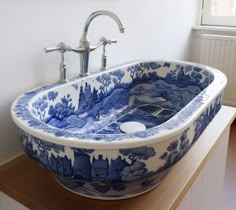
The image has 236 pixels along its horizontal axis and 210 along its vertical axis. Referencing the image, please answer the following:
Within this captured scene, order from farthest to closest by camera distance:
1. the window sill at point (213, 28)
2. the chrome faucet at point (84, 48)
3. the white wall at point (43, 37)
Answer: the window sill at point (213, 28) < the chrome faucet at point (84, 48) < the white wall at point (43, 37)

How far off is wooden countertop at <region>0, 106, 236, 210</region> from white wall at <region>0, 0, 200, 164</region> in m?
0.09

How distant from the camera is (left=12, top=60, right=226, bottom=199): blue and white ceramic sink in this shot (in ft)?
1.70

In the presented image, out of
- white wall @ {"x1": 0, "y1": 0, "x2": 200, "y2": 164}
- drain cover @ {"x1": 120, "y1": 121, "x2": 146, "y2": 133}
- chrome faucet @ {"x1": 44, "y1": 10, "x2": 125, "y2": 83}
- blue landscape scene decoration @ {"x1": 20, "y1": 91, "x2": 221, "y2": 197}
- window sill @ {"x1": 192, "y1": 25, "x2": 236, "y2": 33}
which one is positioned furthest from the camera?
window sill @ {"x1": 192, "y1": 25, "x2": 236, "y2": 33}

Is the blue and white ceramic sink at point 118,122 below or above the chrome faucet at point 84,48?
below

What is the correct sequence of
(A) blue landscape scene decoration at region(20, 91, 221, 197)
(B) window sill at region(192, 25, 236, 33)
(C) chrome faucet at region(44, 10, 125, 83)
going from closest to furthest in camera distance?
(A) blue landscape scene decoration at region(20, 91, 221, 197)
(C) chrome faucet at region(44, 10, 125, 83)
(B) window sill at region(192, 25, 236, 33)

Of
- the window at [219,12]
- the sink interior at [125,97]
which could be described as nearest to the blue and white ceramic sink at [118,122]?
the sink interior at [125,97]

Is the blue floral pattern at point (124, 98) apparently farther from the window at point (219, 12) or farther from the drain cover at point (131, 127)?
the window at point (219, 12)

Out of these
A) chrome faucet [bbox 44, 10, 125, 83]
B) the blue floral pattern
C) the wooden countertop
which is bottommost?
the wooden countertop

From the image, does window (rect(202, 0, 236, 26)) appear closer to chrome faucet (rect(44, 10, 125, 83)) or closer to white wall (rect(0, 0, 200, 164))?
white wall (rect(0, 0, 200, 164))

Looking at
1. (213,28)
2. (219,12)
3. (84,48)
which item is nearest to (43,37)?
(84,48)

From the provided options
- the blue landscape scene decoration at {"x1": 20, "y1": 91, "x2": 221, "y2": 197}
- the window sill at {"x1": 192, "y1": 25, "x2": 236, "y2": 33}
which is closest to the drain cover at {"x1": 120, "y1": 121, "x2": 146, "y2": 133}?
the blue landscape scene decoration at {"x1": 20, "y1": 91, "x2": 221, "y2": 197}

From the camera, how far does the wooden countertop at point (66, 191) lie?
608 mm

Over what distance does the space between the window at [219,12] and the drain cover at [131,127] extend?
1562 millimetres

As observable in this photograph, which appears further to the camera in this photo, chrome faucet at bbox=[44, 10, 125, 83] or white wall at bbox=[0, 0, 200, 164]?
chrome faucet at bbox=[44, 10, 125, 83]
